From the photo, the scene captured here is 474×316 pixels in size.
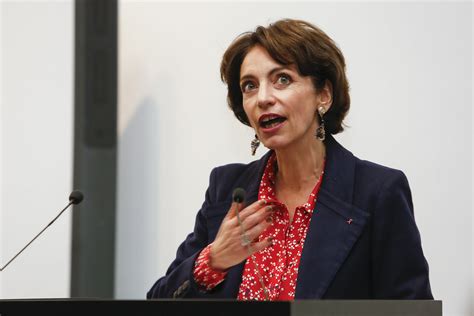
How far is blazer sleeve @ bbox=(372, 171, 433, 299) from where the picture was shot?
77.4 inches

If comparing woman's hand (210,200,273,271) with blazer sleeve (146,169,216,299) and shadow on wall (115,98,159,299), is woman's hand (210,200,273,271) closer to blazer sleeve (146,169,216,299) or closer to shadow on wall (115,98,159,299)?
blazer sleeve (146,169,216,299)

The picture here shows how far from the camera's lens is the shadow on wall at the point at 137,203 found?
3168 millimetres

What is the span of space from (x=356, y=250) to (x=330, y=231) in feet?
0.27

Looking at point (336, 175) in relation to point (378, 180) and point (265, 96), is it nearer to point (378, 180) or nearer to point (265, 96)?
point (378, 180)

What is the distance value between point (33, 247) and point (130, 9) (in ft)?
3.38

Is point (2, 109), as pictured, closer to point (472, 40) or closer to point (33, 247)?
point (33, 247)

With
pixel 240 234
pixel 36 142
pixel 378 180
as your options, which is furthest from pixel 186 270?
pixel 36 142

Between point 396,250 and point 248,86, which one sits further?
point 248,86

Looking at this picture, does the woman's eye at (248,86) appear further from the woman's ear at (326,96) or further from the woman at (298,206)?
the woman's ear at (326,96)

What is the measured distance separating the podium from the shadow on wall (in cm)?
160

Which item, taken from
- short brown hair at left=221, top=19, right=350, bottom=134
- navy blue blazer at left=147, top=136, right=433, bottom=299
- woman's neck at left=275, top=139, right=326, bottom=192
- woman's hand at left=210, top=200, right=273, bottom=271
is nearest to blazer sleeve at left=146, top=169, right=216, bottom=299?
navy blue blazer at left=147, top=136, right=433, bottom=299

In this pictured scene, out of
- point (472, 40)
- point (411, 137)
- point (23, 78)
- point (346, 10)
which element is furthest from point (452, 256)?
point (23, 78)

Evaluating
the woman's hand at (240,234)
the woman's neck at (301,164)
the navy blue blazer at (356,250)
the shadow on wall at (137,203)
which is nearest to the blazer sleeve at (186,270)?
the navy blue blazer at (356,250)

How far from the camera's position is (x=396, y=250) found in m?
1.99
